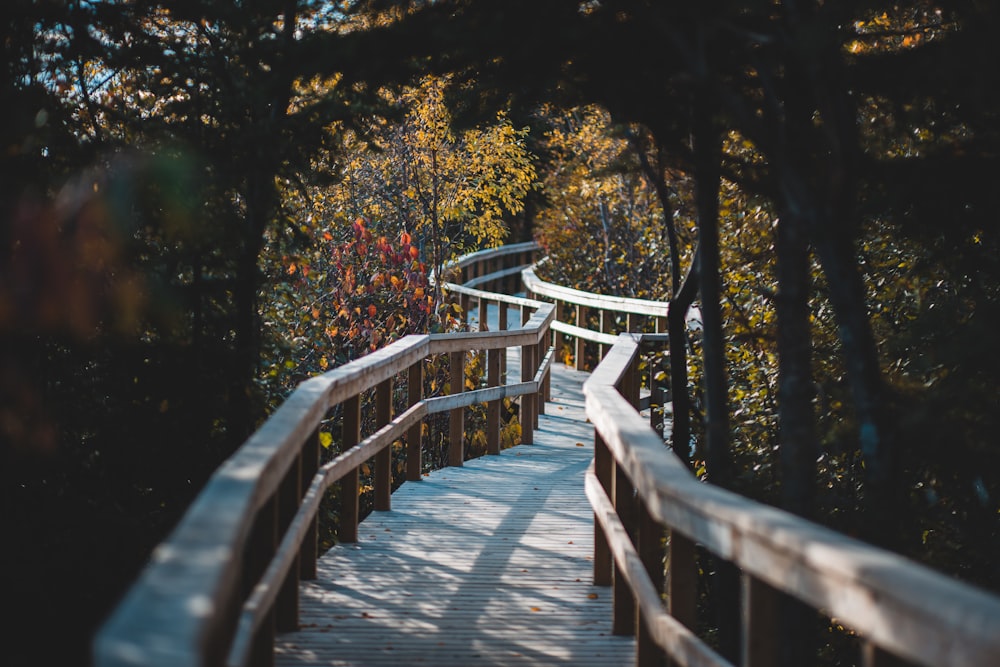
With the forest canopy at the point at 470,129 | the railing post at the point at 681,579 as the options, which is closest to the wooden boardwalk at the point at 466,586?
the railing post at the point at 681,579

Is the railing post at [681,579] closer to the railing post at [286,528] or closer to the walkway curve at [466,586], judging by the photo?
the walkway curve at [466,586]

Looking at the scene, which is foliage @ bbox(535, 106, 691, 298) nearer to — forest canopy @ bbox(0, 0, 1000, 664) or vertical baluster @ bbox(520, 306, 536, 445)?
vertical baluster @ bbox(520, 306, 536, 445)

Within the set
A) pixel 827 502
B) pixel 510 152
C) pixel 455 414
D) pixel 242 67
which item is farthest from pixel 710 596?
pixel 510 152

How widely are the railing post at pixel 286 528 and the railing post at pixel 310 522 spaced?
341 millimetres

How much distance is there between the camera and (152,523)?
5398 millimetres

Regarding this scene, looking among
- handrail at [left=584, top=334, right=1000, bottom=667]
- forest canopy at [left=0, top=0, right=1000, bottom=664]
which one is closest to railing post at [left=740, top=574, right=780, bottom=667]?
handrail at [left=584, top=334, right=1000, bottom=667]

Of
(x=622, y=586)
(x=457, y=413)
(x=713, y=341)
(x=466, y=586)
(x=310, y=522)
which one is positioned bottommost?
(x=466, y=586)

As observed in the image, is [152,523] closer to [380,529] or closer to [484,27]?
[380,529]

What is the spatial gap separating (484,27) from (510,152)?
33.7 ft

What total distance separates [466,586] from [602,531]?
2.31 ft

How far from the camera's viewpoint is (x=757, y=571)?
2709mm

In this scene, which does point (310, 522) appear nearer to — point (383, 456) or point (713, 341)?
point (383, 456)

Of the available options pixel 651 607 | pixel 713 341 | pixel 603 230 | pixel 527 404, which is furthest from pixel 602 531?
pixel 603 230

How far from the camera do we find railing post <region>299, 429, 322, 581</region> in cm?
498
